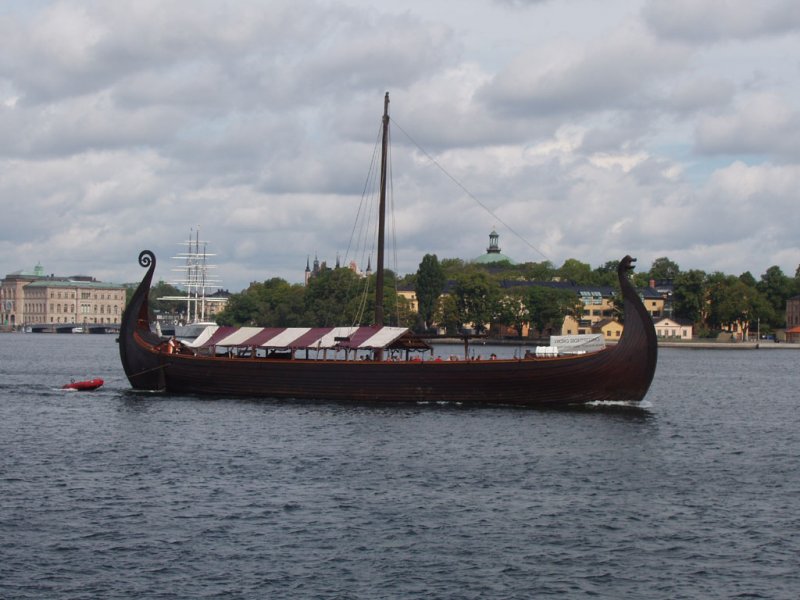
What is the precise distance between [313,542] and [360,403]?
34.1m

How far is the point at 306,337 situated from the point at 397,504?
34.4 m

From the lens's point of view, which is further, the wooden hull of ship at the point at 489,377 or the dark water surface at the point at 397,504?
the wooden hull of ship at the point at 489,377

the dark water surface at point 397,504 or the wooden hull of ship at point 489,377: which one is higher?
the wooden hull of ship at point 489,377

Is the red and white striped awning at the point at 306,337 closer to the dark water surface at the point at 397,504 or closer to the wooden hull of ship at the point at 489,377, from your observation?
the wooden hull of ship at the point at 489,377

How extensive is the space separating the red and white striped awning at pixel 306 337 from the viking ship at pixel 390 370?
65mm

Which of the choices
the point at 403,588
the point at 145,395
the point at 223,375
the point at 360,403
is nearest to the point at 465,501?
the point at 403,588

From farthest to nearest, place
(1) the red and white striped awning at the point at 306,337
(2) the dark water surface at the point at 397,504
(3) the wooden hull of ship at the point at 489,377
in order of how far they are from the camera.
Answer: (1) the red and white striped awning at the point at 306,337 < (3) the wooden hull of ship at the point at 489,377 < (2) the dark water surface at the point at 397,504

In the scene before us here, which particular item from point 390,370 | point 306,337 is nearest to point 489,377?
point 390,370

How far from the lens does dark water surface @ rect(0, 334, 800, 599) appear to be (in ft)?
101

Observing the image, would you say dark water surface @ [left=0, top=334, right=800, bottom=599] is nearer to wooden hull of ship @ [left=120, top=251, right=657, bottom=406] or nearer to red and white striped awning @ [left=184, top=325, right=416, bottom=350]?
wooden hull of ship @ [left=120, top=251, right=657, bottom=406]

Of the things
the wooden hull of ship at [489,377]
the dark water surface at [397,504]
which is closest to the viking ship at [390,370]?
the wooden hull of ship at [489,377]

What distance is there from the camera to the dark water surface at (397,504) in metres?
30.8

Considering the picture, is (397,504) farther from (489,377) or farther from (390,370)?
(390,370)

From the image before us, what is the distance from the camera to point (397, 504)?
3962 centimetres
